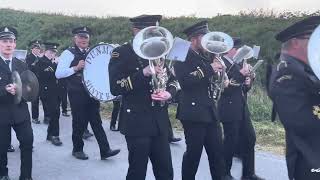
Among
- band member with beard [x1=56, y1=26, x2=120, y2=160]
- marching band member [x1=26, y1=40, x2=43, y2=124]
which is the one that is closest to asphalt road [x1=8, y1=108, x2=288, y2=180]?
band member with beard [x1=56, y1=26, x2=120, y2=160]

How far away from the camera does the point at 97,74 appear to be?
8.17m

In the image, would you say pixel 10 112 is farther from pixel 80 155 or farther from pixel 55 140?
pixel 55 140

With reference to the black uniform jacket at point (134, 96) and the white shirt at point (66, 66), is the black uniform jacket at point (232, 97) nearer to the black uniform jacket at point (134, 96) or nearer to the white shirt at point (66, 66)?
the black uniform jacket at point (134, 96)

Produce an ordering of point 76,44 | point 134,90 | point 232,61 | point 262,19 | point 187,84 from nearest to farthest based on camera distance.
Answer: point 134,90 → point 187,84 → point 232,61 → point 76,44 → point 262,19

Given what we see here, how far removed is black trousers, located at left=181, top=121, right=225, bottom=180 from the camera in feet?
19.3

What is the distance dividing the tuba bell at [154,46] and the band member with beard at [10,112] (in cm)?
231

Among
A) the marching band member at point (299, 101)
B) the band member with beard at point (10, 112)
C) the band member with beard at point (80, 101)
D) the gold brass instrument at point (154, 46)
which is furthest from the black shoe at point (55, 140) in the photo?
the marching band member at point (299, 101)

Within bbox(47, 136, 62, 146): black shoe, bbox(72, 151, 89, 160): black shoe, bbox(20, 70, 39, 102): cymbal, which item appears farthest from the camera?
bbox(47, 136, 62, 146): black shoe

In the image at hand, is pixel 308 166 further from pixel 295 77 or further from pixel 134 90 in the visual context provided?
pixel 134 90

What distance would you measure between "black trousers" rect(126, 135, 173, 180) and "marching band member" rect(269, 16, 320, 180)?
1638mm

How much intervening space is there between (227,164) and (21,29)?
2570cm

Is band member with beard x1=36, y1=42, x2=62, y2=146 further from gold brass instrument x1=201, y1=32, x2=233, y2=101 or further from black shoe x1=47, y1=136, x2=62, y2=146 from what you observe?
gold brass instrument x1=201, y1=32, x2=233, y2=101

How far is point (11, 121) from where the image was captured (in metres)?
6.61

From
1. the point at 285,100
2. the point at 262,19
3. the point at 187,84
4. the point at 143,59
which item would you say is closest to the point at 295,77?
the point at 285,100
